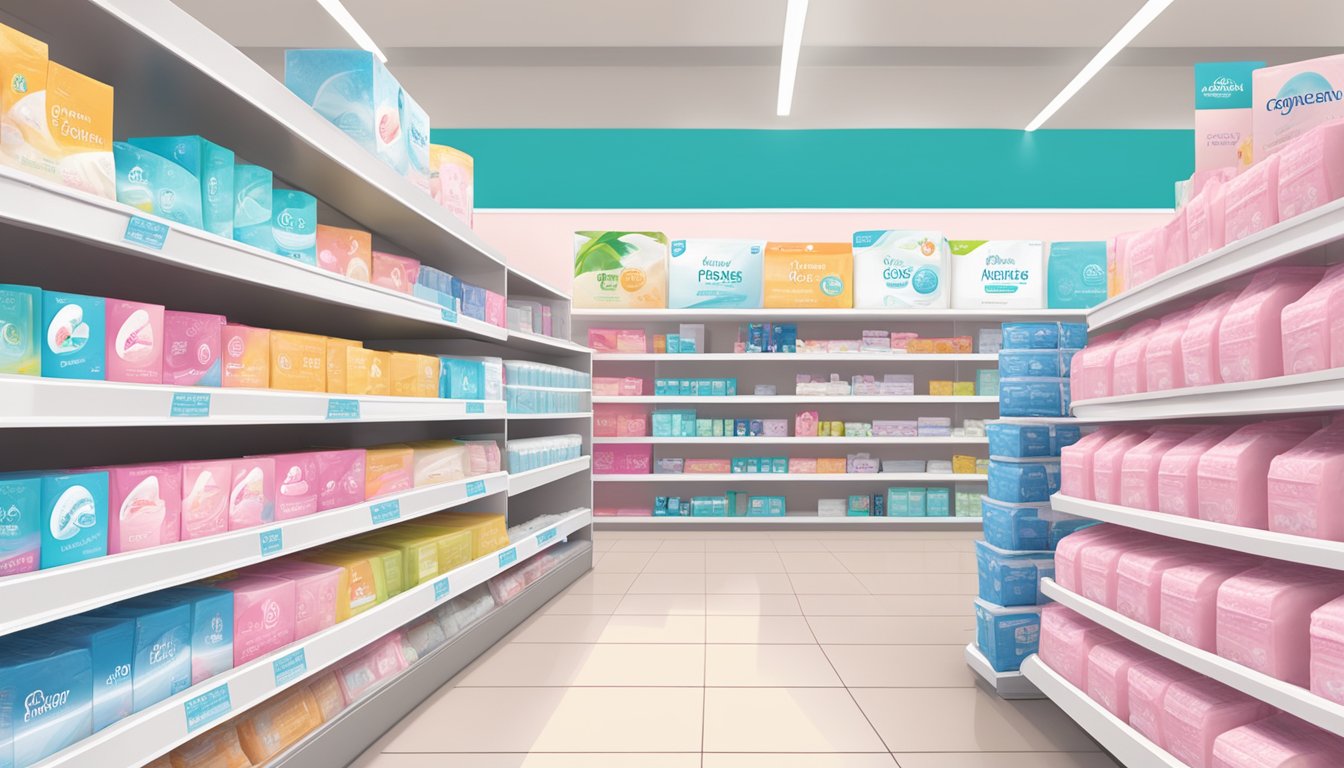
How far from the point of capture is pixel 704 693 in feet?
8.45

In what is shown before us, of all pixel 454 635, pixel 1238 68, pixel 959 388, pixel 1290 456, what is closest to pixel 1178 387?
pixel 1290 456

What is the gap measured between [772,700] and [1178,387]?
1729 millimetres

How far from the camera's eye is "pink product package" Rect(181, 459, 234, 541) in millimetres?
1548

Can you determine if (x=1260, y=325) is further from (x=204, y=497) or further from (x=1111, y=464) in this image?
(x=204, y=497)

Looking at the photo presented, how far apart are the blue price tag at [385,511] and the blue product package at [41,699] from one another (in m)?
0.93

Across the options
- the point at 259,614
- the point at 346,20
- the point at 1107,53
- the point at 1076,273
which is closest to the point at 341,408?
the point at 259,614

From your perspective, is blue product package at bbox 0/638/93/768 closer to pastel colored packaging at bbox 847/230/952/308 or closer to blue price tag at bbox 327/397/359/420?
blue price tag at bbox 327/397/359/420

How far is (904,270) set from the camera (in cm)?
601

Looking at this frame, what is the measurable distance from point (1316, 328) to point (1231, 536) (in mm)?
483

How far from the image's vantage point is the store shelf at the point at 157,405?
1.14 m

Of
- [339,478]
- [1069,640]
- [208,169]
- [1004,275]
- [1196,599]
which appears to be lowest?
[1069,640]

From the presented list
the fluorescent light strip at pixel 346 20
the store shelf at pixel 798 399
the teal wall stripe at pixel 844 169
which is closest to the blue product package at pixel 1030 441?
the store shelf at pixel 798 399

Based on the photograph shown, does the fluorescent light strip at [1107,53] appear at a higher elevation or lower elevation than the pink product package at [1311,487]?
higher

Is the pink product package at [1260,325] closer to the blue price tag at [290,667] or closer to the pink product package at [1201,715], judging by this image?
the pink product package at [1201,715]
